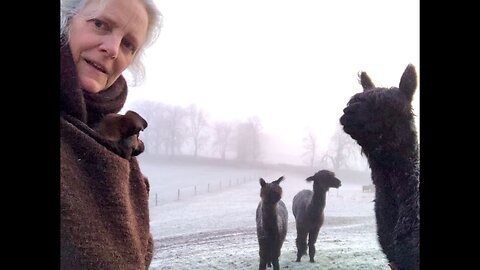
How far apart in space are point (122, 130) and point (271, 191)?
0.63m

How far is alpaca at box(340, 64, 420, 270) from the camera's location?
4.66 feet

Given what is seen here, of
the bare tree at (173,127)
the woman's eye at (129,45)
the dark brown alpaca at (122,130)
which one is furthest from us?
the bare tree at (173,127)

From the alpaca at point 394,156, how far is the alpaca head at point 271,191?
0.35m

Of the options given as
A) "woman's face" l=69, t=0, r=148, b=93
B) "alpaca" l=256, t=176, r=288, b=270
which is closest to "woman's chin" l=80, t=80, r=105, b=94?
"woman's face" l=69, t=0, r=148, b=93

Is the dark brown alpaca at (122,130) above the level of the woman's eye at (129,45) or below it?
below

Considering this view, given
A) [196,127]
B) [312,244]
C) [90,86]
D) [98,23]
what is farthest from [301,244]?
[98,23]

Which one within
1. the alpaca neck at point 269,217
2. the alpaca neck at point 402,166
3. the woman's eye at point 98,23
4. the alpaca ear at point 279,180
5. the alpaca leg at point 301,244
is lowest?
the alpaca leg at point 301,244

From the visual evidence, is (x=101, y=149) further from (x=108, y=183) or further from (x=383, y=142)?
(x=383, y=142)

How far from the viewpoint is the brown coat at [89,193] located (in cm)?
120

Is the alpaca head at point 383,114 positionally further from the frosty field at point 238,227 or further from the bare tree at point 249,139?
the bare tree at point 249,139

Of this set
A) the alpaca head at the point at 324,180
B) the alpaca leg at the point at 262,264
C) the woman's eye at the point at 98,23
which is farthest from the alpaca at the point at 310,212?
the woman's eye at the point at 98,23
